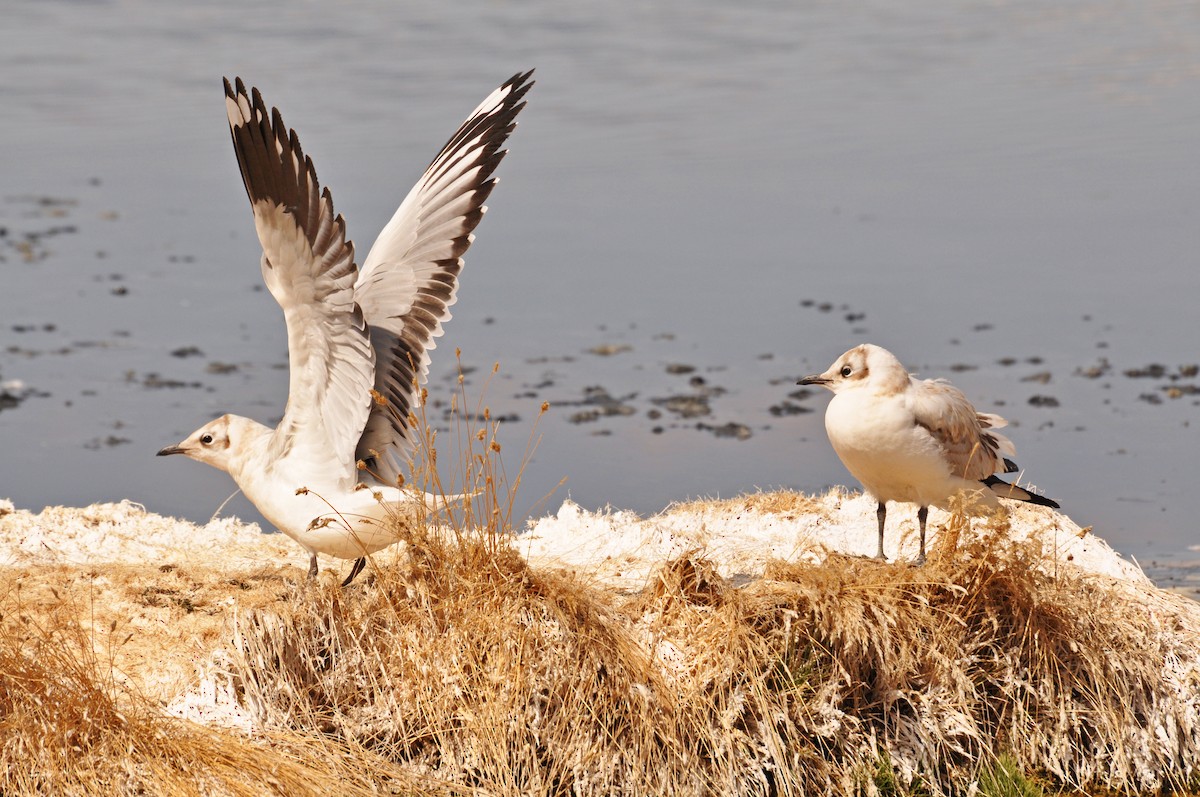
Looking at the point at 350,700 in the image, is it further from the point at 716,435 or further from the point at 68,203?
the point at 68,203

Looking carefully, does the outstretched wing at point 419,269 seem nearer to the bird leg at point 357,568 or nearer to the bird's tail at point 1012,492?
the bird leg at point 357,568

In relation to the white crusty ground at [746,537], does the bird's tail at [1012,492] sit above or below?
above

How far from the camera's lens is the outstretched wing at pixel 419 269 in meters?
6.75

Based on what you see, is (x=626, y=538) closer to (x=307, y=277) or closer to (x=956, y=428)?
(x=956, y=428)

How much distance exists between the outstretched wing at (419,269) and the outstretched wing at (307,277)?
0.24 meters

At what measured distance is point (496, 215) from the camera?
1434 centimetres

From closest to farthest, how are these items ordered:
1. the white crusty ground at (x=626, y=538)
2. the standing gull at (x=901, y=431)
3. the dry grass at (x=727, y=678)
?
1. the dry grass at (x=727, y=678)
2. the standing gull at (x=901, y=431)
3. the white crusty ground at (x=626, y=538)

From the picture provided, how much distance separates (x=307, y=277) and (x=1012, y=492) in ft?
9.95

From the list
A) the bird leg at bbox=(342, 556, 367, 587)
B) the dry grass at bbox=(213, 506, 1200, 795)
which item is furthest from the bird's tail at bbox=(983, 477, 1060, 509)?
the bird leg at bbox=(342, 556, 367, 587)

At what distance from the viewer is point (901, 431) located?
6285mm

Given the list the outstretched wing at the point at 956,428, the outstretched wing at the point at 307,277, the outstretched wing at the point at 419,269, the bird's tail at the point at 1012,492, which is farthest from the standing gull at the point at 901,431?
A: the outstretched wing at the point at 307,277

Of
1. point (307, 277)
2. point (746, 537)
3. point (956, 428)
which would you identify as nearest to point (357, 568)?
point (307, 277)

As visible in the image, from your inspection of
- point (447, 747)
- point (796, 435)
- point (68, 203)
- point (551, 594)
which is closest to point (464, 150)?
point (551, 594)

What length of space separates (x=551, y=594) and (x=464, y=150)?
7.33 feet
